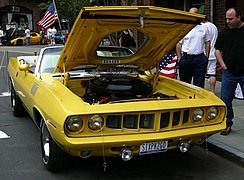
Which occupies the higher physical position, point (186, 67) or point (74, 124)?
point (186, 67)

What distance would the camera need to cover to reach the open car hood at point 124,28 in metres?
4.09

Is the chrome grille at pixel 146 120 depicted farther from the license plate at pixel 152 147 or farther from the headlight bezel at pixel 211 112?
the headlight bezel at pixel 211 112

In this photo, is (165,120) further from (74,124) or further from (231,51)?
(231,51)

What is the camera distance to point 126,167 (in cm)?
449

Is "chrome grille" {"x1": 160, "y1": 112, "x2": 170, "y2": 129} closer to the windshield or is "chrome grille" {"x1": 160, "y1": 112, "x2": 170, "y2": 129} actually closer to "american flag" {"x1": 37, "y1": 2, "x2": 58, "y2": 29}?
the windshield

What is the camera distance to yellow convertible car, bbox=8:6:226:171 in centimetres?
366

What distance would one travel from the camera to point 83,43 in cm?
463

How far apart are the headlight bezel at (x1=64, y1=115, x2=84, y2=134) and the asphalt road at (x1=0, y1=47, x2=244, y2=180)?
1.58 feet

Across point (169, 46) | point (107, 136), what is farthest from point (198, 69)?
point (107, 136)

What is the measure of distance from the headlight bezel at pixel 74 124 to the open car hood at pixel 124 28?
1.13m

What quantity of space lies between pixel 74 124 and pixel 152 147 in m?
0.85

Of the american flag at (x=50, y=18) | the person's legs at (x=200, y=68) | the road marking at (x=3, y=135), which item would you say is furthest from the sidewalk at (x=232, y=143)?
the american flag at (x=50, y=18)

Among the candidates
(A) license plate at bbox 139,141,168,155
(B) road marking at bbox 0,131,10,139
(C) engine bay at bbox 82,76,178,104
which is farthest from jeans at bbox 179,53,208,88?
(B) road marking at bbox 0,131,10,139

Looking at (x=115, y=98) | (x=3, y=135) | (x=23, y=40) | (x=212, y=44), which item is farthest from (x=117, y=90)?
(x=23, y=40)
